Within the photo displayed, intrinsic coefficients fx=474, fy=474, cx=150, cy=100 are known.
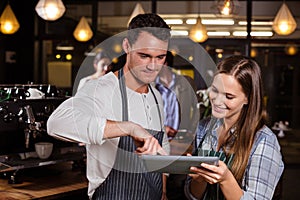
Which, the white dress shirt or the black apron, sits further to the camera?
the black apron

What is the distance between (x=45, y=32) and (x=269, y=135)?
5.71 meters

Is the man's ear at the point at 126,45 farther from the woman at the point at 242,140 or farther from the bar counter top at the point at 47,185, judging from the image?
the bar counter top at the point at 47,185

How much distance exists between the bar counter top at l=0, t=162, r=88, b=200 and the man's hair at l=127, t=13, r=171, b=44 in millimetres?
1062

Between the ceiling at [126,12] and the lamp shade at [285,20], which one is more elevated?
the ceiling at [126,12]

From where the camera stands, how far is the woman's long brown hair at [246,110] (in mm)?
1718

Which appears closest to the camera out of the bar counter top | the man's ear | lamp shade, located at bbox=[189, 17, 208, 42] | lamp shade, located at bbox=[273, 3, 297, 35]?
the man's ear

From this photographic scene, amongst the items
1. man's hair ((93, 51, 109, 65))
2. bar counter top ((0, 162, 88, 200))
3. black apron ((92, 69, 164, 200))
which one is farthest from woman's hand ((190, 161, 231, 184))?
man's hair ((93, 51, 109, 65))

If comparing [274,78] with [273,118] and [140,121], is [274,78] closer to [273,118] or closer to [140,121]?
[273,118]

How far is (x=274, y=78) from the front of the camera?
21.5 ft

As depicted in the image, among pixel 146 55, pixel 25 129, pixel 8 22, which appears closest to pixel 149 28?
pixel 146 55

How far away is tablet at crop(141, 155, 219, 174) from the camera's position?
1.42 metres

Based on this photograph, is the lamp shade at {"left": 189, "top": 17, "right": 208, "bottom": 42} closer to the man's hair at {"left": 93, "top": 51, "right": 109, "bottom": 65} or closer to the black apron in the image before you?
the man's hair at {"left": 93, "top": 51, "right": 109, "bottom": 65}

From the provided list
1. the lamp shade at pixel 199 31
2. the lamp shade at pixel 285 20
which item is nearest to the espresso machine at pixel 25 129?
the lamp shade at pixel 199 31

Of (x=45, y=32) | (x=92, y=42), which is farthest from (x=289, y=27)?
(x=45, y=32)
